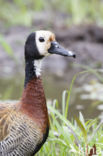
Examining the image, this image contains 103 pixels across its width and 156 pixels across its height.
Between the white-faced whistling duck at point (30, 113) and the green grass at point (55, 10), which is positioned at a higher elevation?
the white-faced whistling duck at point (30, 113)

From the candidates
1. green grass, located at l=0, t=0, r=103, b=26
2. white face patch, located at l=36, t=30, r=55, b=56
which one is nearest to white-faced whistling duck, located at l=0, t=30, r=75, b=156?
white face patch, located at l=36, t=30, r=55, b=56

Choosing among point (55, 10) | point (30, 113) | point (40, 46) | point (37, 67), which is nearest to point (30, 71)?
point (37, 67)

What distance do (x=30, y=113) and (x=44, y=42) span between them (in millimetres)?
625

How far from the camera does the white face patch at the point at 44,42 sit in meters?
3.56

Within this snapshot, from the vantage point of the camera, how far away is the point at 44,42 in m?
3.59

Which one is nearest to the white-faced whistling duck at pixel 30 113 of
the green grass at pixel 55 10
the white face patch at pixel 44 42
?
the white face patch at pixel 44 42

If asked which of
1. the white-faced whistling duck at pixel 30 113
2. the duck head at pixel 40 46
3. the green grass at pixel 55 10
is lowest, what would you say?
the green grass at pixel 55 10

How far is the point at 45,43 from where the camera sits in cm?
359

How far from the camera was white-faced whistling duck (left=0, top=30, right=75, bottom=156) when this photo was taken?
11.4 ft

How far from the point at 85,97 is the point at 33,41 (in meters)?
3.34

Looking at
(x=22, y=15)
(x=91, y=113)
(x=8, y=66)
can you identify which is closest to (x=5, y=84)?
(x=8, y=66)

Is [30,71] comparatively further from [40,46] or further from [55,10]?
[55,10]

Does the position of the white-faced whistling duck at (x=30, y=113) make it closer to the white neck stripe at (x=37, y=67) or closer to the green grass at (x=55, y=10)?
the white neck stripe at (x=37, y=67)

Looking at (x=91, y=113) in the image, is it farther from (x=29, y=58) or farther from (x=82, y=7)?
(x=82, y=7)
